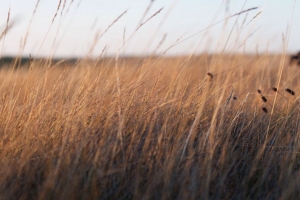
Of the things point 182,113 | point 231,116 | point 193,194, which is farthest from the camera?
point 231,116

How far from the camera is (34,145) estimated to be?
6.62 feet

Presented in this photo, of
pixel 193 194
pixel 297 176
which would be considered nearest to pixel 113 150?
pixel 193 194

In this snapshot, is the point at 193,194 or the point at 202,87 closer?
the point at 193,194

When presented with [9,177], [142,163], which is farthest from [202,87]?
[9,177]

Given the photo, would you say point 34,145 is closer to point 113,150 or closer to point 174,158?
point 113,150

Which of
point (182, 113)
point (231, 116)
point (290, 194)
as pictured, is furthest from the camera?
point (231, 116)

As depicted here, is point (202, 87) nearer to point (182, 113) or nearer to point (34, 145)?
point (182, 113)

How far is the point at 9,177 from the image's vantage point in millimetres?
1831

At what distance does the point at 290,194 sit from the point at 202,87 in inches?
33.6

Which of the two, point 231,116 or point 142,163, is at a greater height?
point 231,116

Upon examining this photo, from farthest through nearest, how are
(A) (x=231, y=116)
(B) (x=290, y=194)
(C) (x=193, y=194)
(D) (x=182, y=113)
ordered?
(A) (x=231, y=116) < (D) (x=182, y=113) < (B) (x=290, y=194) < (C) (x=193, y=194)

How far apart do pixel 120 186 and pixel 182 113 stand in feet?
2.24

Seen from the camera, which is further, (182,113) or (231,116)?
(231,116)

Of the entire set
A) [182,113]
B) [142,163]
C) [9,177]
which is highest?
[182,113]
